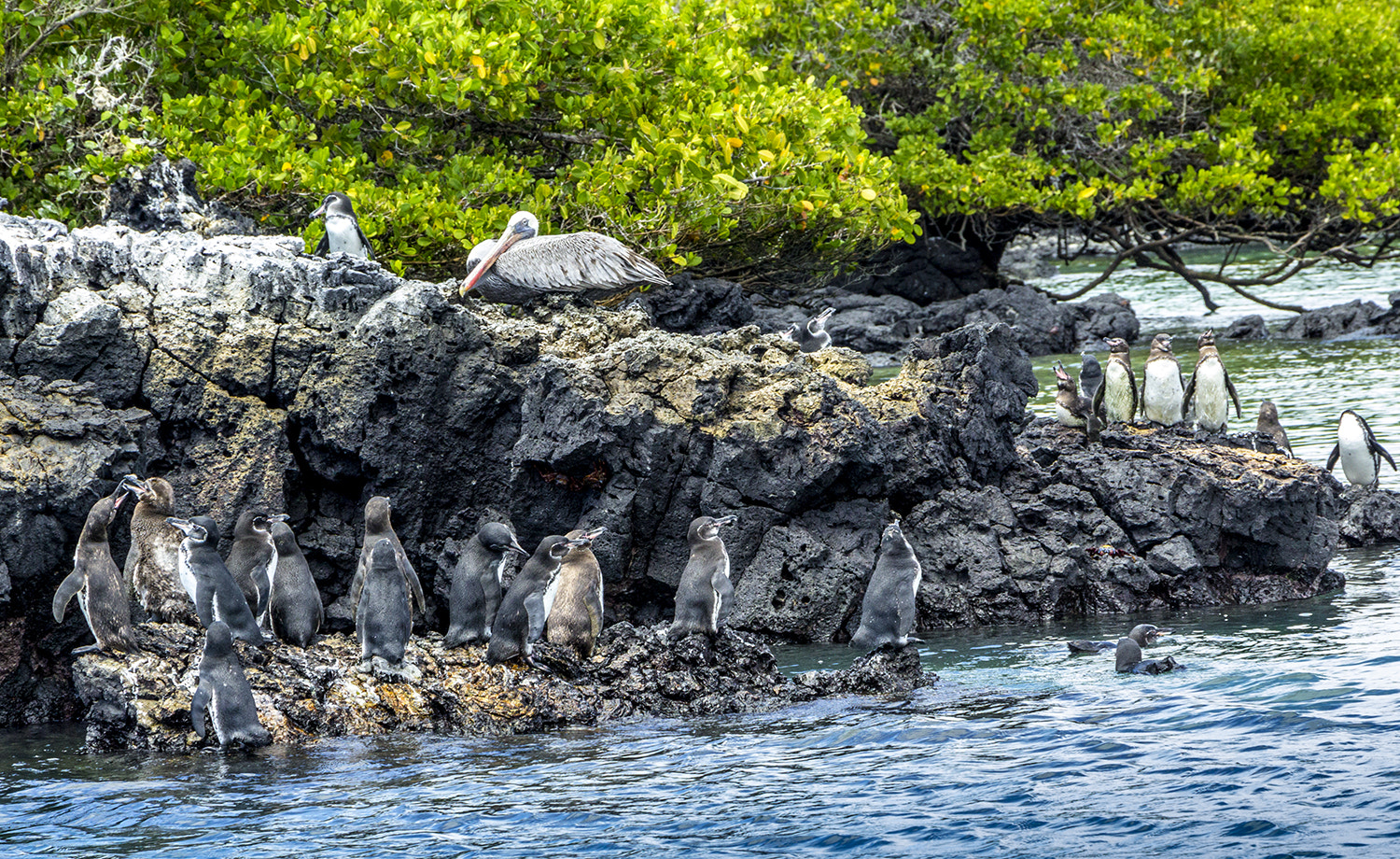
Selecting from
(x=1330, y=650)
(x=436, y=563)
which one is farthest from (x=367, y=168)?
(x=1330, y=650)

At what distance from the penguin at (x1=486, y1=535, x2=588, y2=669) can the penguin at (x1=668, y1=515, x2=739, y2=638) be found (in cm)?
75

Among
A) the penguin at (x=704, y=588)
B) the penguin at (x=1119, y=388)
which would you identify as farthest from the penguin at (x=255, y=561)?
the penguin at (x=1119, y=388)

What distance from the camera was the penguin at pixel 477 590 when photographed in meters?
9.28

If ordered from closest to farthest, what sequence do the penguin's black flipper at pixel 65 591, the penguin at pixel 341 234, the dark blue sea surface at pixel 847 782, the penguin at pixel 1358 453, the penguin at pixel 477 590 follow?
the dark blue sea surface at pixel 847 782, the penguin's black flipper at pixel 65 591, the penguin at pixel 477 590, the penguin at pixel 341 234, the penguin at pixel 1358 453

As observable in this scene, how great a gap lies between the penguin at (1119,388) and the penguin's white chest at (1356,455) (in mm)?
2077

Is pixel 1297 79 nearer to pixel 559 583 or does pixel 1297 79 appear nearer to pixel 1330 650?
pixel 1330 650

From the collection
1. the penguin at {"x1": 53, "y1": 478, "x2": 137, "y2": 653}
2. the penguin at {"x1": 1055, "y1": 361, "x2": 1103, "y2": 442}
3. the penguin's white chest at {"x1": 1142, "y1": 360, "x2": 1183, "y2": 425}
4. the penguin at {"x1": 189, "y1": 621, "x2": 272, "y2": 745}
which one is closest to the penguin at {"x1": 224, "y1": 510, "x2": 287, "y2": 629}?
the penguin at {"x1": 53, "y1": 478, "x2": 137, "y2": 653}

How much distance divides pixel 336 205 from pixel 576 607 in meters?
5.64

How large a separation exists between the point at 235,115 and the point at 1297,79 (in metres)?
21.5

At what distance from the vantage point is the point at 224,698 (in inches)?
316

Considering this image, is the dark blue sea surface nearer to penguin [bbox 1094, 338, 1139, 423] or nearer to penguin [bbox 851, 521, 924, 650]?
penguin [bbox 851, 521, 924, 650]

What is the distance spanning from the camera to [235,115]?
14.5 m

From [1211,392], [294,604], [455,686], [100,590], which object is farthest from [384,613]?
[1211,392]

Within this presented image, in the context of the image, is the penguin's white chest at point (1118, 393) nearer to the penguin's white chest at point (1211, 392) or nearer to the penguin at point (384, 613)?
the penguin's white chest at point (1211, 392)
